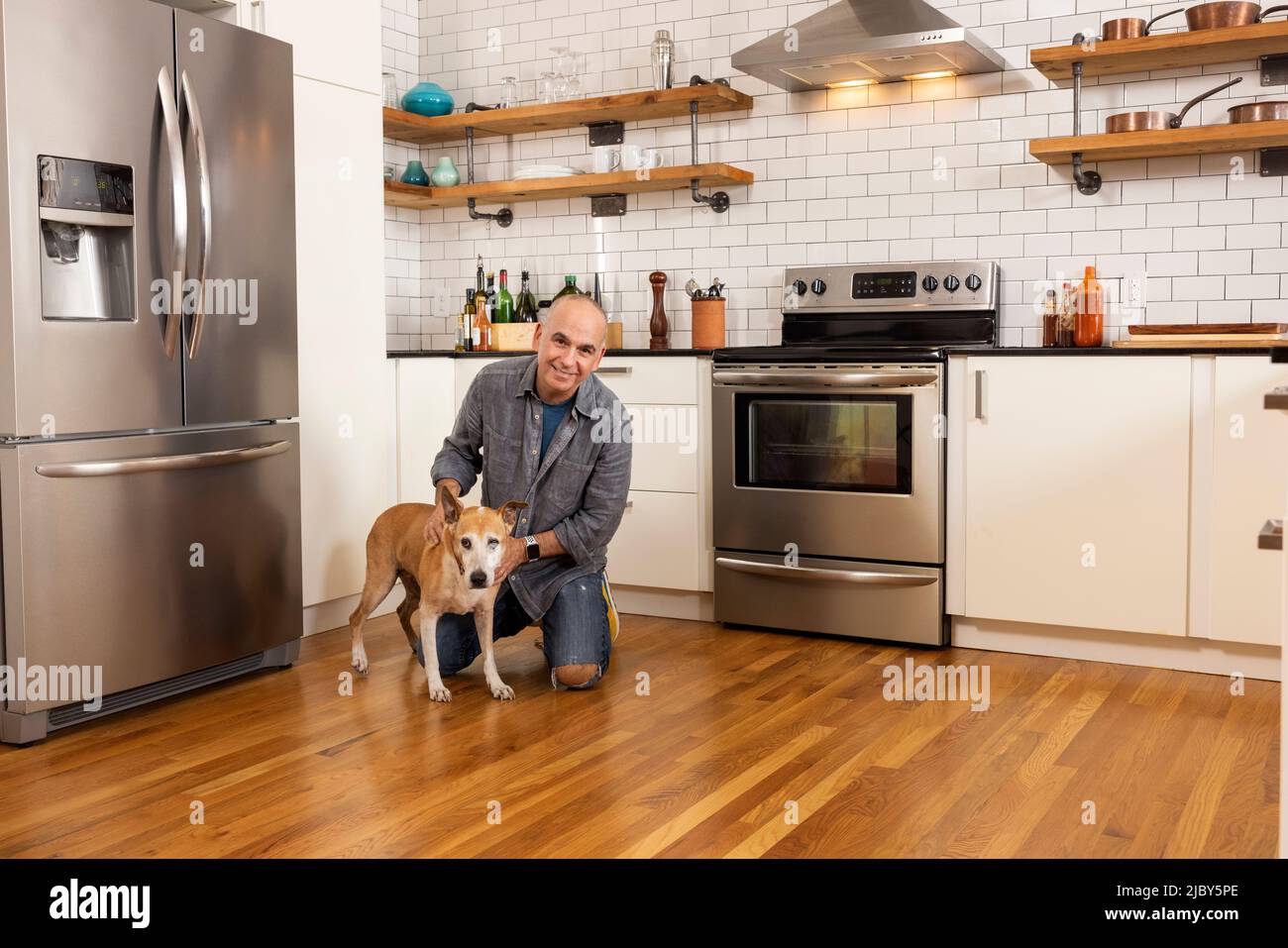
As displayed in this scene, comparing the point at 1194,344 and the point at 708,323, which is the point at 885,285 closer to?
the point at 708,323

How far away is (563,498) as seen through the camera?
3.62m

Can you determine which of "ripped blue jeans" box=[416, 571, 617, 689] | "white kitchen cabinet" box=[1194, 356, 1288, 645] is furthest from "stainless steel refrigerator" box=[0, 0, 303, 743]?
"white kitchen cabinet" box=[1194, 356, 1288, 645]

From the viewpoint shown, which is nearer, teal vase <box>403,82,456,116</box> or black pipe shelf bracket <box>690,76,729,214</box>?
black pipe shelf bracket <box>690,76,729,214</box>

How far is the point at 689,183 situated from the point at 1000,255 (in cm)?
130

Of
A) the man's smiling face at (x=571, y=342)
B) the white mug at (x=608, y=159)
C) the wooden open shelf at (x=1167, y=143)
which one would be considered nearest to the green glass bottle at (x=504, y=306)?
the white mug at (x=608, y=159)

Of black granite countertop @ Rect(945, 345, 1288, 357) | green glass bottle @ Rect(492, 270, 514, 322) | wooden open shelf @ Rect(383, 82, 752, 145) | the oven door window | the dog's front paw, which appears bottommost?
the dog's front paw

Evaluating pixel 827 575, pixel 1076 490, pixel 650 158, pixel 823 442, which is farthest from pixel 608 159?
pixel 1076 490

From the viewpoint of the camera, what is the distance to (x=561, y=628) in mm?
3574

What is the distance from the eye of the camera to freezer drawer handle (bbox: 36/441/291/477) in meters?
3.07

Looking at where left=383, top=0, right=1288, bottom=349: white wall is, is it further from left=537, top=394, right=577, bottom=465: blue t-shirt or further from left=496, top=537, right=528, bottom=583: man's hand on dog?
left=496, top=537, right=528, bottom=583: man's hand on dog

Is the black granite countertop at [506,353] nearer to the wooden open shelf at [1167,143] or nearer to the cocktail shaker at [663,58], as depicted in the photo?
the cocktail shaker at [663,58]

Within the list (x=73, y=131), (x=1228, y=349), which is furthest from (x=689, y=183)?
(x=73, y=131)

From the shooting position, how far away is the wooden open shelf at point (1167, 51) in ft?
12.5

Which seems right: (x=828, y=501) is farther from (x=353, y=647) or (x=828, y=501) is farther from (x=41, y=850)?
(x=41, y=850)
